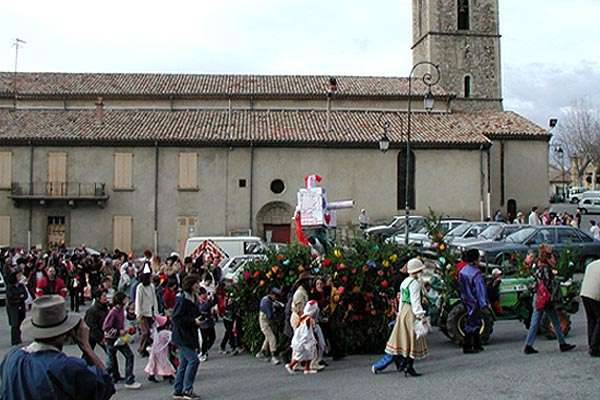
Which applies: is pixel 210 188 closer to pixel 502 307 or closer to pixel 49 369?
pixel 502 307

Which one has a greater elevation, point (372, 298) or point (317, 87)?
point (317, 87)

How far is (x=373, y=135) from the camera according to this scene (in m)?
35.3

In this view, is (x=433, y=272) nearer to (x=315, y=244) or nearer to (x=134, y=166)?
(x=315, y=244)

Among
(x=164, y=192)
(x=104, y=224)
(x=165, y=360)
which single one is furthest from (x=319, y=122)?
(x=165, y=360)

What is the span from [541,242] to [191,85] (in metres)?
26.4

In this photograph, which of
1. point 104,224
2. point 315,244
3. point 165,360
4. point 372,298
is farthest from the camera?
point 104,224

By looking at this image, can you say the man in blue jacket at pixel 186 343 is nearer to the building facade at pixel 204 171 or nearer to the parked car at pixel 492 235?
the parked car at pixel 492 235

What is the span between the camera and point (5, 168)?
34.7 meters

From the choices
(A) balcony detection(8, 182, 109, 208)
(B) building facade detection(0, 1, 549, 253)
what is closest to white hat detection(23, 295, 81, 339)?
(B) building facade detection(0, 1, 549, 253)

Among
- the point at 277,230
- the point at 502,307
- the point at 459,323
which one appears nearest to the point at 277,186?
the point at 277,230

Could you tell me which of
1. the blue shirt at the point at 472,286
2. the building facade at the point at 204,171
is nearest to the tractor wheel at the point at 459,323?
the blue shirt at the point at 472,286

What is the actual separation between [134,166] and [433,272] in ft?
80.3

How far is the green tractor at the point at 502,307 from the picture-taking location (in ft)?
39.1

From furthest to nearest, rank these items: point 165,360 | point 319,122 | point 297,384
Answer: point 319,122 → point 165,360 → point 297,384
